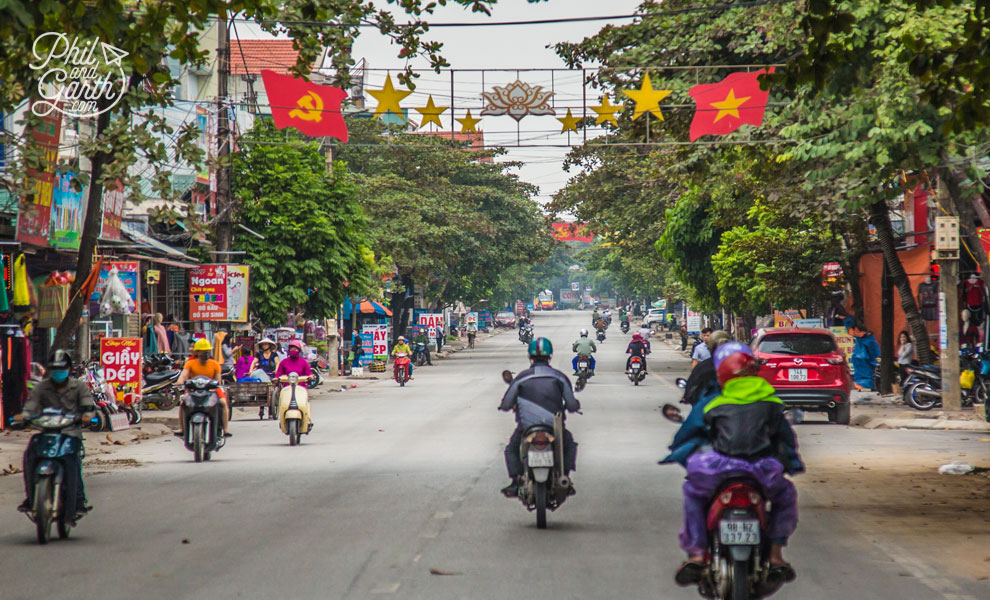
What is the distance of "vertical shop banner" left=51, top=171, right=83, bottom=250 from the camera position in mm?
20125

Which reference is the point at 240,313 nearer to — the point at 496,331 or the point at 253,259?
the point at 253,259

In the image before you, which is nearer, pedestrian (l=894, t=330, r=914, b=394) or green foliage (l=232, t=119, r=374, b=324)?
pedestrian (l=894, t=330, r=914, b=394)

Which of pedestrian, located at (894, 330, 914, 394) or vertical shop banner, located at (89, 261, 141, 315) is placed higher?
vertical shop banner, located at (89, 261, 141, 315)

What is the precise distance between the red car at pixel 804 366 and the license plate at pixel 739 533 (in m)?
15.1

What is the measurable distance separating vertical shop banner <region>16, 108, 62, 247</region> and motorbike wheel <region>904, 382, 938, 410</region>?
16.8 metres

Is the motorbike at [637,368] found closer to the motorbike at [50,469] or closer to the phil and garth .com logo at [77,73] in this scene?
the phil and garth .com logo at [77,73]

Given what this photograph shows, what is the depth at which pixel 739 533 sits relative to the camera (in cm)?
→ 615

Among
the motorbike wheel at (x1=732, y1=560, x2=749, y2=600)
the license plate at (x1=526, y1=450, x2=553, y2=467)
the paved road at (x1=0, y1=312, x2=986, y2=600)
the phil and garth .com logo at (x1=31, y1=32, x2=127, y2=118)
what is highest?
the phil and garth .com logo at (x1=31, y1=32, x2=127, y2=118)

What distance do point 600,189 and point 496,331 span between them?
74221 mm

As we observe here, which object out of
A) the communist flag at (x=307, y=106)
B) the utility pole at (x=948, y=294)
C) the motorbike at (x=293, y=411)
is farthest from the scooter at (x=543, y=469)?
the utility pole at (x=948, y=294)

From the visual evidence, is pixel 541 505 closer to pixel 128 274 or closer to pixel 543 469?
pixel 543 469

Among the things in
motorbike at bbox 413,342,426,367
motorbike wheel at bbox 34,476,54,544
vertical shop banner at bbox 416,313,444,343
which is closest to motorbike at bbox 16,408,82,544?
motorbike wheel at bbox 34,476,54,544

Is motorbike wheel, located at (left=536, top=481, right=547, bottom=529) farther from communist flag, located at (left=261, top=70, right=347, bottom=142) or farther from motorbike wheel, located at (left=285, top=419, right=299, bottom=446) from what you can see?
communist flag, located at (left=261, top=70, right=347, bottom=142)

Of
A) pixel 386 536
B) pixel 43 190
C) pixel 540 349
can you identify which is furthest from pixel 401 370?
pixel 386 536
